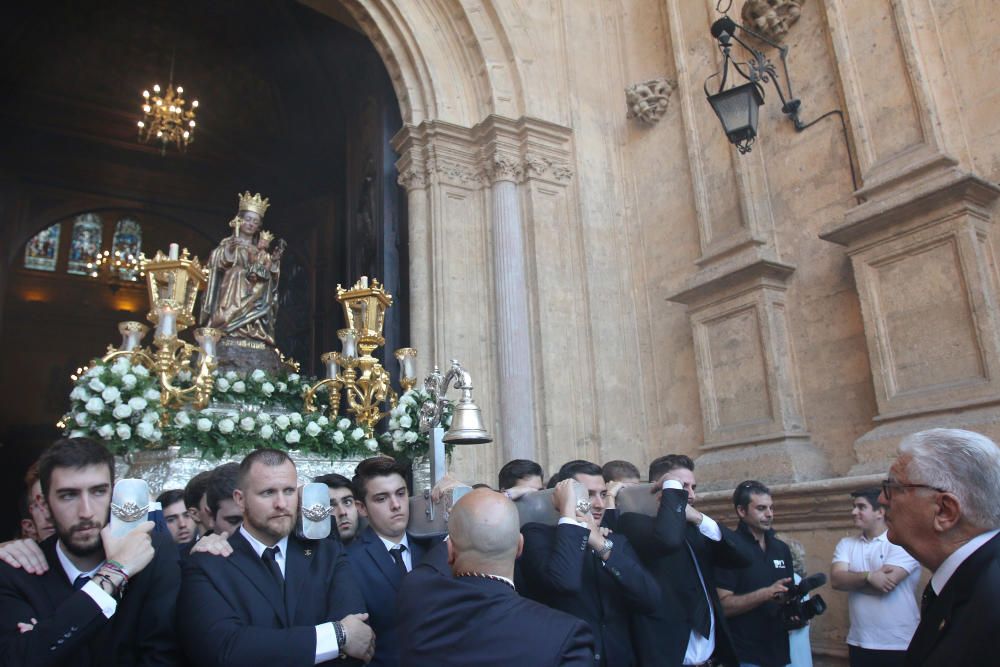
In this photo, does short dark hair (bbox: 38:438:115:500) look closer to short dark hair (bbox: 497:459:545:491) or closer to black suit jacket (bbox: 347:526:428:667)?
black suit jacket (bbox: 347:526:428:667)

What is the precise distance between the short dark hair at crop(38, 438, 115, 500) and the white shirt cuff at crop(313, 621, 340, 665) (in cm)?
82

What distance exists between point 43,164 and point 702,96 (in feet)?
44.9

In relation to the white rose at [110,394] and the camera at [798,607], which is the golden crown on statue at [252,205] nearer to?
the white rose at [110,394]

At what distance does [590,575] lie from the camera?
3.32 meters

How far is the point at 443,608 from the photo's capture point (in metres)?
2.03

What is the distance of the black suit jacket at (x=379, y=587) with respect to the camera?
9.51ft

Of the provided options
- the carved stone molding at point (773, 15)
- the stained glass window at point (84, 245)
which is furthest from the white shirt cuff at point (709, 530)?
the stained glass window at point (84, 245)

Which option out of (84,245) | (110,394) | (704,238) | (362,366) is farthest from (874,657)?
(84,245)

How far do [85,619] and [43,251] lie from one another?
22.0 meters

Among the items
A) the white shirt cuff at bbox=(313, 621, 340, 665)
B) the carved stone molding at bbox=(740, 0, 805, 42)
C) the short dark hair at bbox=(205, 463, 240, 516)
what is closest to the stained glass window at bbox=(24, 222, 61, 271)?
the carved stone molding at bbox=(740, 0, 805, 42)

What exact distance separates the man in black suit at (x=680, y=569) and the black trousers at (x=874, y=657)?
0.92 metres

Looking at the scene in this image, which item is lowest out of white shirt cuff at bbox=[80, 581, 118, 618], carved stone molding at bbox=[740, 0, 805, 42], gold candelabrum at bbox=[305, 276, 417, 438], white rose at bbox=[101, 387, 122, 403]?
white shirt cuff at bbox=[80, 581, 118, 618]

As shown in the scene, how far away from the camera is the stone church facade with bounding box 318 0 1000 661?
19.2 feet

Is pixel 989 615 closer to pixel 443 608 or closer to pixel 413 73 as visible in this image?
pixel 443 608
